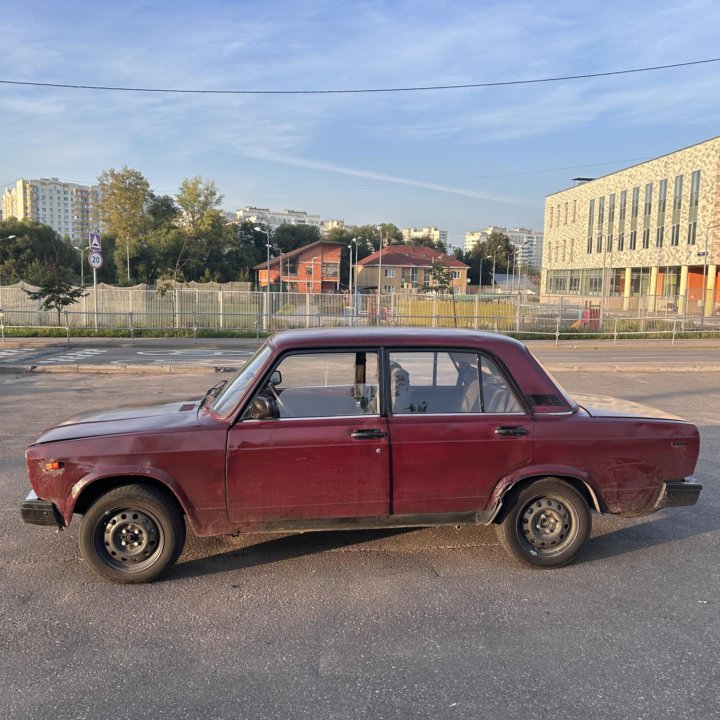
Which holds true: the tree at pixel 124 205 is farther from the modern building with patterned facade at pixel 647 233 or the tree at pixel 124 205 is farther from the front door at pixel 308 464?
the front door at pixel 308 464

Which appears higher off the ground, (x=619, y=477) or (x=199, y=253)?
(x=199, y=253)

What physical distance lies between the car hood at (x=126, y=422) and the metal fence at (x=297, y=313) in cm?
2059

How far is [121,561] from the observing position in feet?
13.7

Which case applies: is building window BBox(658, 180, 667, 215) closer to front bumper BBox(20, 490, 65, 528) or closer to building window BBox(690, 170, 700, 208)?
building window BBox(690, 170, 700, 208)

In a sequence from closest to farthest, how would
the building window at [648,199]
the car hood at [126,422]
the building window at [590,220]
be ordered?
1. the car hood at [126,422]
2. the building window at [648,199]
3. the building window at [590,220]

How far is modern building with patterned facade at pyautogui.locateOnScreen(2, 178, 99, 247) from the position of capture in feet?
485

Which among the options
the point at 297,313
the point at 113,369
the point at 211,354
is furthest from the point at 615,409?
the point at 297,313

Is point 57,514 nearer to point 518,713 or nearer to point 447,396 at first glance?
point 447,396

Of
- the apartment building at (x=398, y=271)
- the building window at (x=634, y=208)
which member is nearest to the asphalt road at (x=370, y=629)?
the building window at (x=634, y=208)

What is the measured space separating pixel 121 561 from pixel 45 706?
1.29 meters

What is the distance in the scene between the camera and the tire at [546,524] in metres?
4.37

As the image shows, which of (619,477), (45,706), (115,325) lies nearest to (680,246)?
(115,325)

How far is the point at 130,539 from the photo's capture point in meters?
4.17

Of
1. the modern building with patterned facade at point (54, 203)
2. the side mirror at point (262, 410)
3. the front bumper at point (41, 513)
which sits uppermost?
the modern building with patterned facade at point (54, 203)
